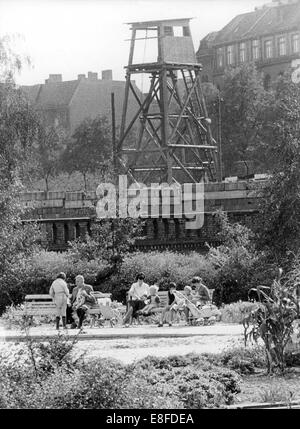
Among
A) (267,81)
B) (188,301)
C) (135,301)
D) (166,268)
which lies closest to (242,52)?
(267,81)

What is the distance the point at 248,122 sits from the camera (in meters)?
74.2

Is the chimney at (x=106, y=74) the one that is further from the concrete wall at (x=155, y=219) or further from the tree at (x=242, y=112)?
the concrete wall at (x=155, y=219)

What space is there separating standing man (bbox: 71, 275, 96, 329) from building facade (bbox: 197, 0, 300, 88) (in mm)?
26183

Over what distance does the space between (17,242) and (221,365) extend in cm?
1686

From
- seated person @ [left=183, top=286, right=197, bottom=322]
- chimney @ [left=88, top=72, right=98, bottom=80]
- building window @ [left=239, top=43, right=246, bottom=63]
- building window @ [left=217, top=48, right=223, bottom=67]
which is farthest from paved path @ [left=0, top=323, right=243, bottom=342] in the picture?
chimney @ [left=88, top=72, right=98, bottom=80]

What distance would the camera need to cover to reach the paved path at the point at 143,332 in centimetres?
2195

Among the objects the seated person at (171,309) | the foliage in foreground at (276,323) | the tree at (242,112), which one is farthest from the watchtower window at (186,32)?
the foliage in foreground at (276,323)

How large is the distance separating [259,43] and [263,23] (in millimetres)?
15327

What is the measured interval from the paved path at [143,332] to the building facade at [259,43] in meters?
27.5

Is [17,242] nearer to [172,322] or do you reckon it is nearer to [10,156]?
[10,156]

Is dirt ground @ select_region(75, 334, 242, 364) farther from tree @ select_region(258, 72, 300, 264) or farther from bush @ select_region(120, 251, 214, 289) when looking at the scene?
bush @ select_region(120, 251, 214, 289)

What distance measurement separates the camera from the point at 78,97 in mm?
82438

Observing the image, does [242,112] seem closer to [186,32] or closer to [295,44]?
[295,44]
